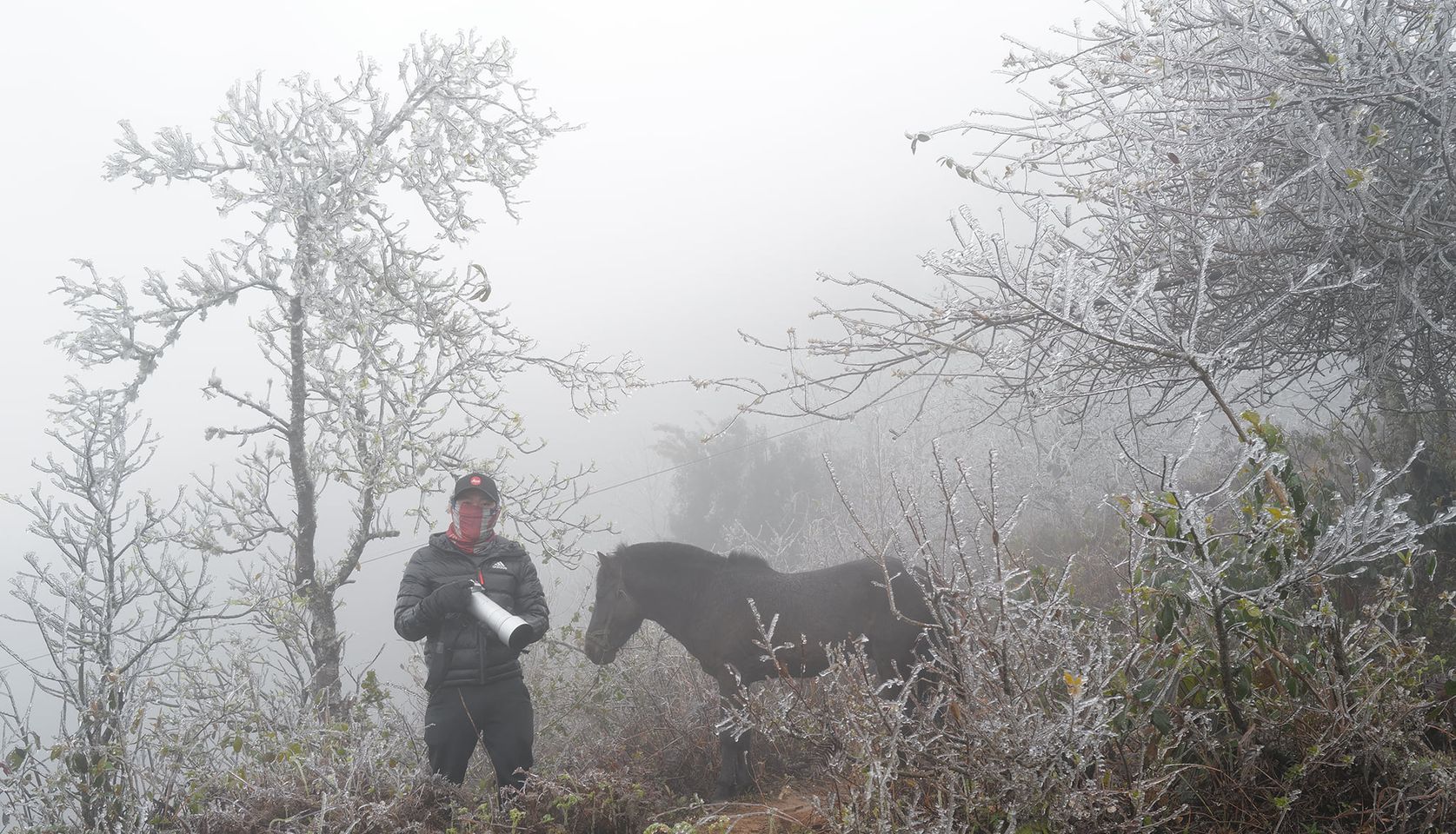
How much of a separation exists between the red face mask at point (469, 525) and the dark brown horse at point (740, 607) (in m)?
1.05

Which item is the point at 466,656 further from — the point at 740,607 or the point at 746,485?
the point at 746,485

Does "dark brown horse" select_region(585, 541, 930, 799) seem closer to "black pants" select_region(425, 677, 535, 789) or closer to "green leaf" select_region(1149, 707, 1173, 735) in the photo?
"black pants" select_region(425, 677, 535, 789)

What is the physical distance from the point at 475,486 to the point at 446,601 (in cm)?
74

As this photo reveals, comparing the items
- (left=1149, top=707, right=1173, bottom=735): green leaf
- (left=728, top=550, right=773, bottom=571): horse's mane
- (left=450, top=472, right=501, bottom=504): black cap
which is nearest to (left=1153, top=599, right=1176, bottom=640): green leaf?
(left=1149, top=707, right=1173, bottom=735): green leaf

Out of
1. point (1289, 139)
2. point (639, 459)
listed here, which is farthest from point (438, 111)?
point (639, 459)

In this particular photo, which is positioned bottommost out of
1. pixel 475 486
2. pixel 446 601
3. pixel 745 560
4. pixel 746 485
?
pixel 745 560

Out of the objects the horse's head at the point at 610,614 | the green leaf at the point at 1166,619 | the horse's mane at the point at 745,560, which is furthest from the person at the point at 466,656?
the green leaf at the point at 1166,619

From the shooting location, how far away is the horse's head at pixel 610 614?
229 inches

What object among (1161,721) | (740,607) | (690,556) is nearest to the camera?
(1161,721)

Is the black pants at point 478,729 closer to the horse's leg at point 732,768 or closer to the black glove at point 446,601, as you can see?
the black glove at point 446,601

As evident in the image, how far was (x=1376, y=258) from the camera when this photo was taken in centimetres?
396

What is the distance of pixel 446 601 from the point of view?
4332 mm

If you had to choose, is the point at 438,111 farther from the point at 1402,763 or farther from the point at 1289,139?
the point at 1402,763

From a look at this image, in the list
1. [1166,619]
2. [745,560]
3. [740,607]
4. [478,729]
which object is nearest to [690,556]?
[745,560]
